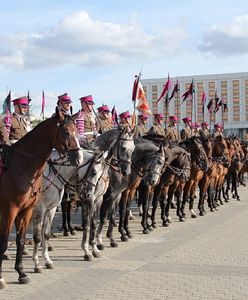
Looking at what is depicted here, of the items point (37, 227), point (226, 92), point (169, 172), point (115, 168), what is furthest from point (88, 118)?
point (226, 92)

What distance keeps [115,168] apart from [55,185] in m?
1.94

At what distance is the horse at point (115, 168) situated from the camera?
11.2 meters

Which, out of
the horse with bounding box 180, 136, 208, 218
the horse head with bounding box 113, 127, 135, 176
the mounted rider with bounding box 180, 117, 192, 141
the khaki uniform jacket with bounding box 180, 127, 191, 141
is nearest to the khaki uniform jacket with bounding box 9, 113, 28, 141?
the horse head with bounding box 113, 127, 135, 176

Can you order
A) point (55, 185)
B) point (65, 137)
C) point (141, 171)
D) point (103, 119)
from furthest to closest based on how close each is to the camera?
point (103, 119) → point (141, 171) → point (55, 185) → point (65, 137)

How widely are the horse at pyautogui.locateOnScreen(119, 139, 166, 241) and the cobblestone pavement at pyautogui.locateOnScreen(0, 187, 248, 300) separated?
2.01ft

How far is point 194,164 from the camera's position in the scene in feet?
54.7

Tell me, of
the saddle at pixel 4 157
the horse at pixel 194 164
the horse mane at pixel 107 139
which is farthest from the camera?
the horse at pixel 194 164

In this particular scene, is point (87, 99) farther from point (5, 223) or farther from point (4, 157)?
point (5, 223)

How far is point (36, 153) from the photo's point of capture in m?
8.36

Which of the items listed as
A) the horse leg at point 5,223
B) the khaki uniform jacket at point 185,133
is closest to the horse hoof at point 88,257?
the horse leg at point 5,223

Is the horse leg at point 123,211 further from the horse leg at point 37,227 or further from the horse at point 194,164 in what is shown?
the horse at point 194,164

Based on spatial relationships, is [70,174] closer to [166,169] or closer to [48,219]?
[48,219]

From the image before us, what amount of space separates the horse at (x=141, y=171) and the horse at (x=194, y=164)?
3390 millimetres

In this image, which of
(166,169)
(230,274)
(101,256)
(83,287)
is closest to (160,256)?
(101,256)
